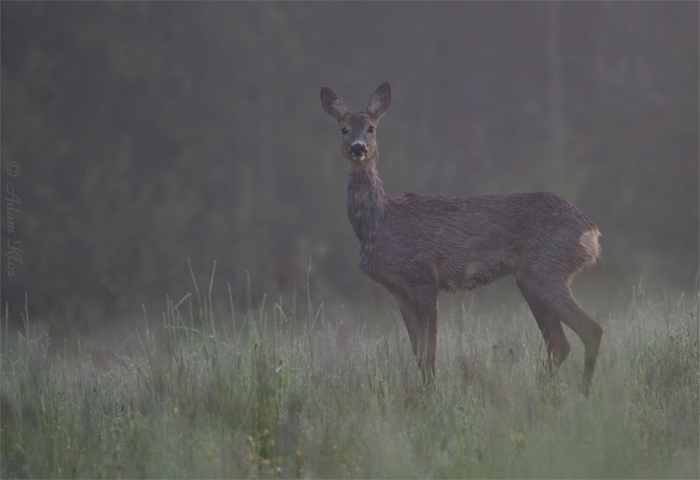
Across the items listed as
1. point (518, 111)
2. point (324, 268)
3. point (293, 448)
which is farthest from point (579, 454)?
point (518, 111)

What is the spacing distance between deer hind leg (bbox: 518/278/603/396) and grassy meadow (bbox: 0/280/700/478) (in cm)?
13

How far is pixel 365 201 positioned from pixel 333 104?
90 cm

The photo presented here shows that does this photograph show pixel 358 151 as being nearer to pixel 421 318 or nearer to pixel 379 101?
pixel 379 101

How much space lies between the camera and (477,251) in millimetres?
7926

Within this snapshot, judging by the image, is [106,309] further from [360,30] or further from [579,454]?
[360,30]

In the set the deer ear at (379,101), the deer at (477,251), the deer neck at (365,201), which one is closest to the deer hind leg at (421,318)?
the deer at (477,251)

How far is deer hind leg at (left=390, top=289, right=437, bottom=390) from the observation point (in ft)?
25.0

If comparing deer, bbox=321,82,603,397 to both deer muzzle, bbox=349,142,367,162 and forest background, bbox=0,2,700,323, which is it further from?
forest background, bbox=0,2,700,323

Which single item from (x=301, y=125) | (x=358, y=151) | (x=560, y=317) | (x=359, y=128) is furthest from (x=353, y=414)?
(x=301, y=125)

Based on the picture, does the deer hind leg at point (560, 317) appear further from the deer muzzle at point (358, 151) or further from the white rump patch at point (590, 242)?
the deer muzzle at point (358, 151)

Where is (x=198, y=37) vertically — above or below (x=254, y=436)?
above

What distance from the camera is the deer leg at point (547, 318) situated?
771 centimetres

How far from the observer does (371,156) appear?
8391mm

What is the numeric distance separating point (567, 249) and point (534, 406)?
1845 millimetres
